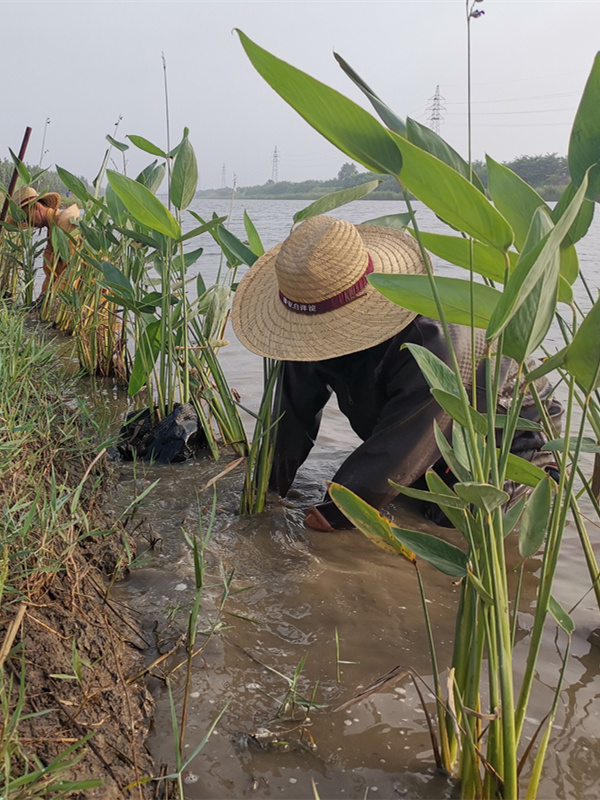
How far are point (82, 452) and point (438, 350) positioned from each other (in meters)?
1.01

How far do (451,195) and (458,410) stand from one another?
0.82 feet

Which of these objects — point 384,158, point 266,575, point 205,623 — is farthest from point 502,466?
point 266,575

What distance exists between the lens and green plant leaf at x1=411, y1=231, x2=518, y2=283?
894 mm

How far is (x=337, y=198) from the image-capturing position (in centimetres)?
190

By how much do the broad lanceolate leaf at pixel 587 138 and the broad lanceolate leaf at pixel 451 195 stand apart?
0.47 feet

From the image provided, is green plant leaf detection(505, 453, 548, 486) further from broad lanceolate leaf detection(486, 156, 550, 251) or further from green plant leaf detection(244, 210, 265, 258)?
green plant leaf detection(244, 210, 265, 258)

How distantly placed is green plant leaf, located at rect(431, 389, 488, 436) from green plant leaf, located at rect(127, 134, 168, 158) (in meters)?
1.82

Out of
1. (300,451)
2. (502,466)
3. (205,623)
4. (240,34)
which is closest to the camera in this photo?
(240,34)

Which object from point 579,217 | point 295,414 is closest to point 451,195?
point 579,217

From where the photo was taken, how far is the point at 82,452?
1.99m

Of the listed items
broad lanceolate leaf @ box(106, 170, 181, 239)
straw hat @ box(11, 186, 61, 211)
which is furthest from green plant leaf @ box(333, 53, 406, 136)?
straw hat @ box(11, 186, 61, 211)

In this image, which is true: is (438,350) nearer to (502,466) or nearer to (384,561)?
(384,561)

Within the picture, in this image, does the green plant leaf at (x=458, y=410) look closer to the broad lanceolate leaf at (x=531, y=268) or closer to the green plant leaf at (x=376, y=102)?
the broad lanceolate leaf at (x=531, y=268)

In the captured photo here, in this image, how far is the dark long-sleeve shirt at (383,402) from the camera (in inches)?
72.1
